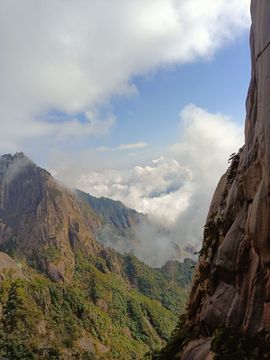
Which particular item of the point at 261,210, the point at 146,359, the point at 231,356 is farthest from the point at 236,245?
the point at 146,359

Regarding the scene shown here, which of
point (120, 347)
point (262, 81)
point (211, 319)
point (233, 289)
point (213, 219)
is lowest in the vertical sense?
point (120, 347)

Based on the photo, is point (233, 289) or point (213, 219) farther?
point (213, 219)

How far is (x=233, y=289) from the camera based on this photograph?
65.9ft

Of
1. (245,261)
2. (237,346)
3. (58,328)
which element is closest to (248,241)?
(245,261)

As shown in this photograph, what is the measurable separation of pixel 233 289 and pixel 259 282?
2.62 m

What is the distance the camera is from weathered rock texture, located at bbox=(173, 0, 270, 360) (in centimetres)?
1717

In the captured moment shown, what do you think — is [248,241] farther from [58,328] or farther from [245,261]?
[58,328]

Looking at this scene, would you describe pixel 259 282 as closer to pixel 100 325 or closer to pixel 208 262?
pixel 208 262

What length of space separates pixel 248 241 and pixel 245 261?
89cm

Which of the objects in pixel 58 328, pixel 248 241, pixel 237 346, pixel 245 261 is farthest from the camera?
pixel 58 328

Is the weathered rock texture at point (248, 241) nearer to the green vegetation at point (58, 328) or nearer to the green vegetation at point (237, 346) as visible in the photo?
the green vegetation at point (237, 346)

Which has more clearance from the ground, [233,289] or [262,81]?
[262,81]

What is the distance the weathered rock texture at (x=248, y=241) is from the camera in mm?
17172

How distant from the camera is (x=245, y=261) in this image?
759 inches
